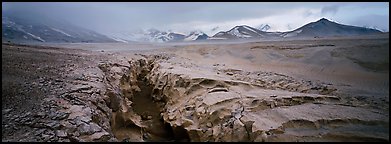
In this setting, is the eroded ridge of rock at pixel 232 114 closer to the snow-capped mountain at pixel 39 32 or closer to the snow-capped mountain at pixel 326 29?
the snow-capped mountain at pixel 39 32

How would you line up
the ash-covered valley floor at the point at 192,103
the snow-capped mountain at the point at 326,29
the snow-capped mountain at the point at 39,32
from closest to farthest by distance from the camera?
the ash-covered valley floor at the point at 192,103 < the snow-capped mountain at the point at 39,32 < the snow-capped mountain at the point at 326,29

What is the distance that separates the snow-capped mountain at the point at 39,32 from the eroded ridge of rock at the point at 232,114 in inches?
1233

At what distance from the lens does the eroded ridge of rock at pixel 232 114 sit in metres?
4.24

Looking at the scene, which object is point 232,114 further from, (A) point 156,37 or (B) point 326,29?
(A) point 156,37

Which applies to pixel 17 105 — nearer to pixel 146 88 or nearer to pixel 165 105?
pixel 165 105

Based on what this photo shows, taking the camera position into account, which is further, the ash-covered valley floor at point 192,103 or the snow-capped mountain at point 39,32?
the snow-capped mountain at point 39,32

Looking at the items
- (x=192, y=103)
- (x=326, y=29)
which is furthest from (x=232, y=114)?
(x=326, y=29)

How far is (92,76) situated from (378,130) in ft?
19.0

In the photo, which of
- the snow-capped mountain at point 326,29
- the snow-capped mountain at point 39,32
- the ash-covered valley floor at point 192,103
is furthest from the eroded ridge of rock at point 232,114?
the snow-capped mountain at point 326,29

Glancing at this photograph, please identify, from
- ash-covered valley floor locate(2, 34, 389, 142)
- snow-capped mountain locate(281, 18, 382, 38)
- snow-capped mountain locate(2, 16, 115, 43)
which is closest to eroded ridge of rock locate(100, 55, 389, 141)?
ash-covered valley floor locate(2, 34, 389, 142)

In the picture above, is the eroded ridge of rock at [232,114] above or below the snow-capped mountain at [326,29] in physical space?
below

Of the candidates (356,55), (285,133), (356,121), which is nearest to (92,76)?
(285,133)

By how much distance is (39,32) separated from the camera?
5953 centimetres

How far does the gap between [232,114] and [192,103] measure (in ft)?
4.65
